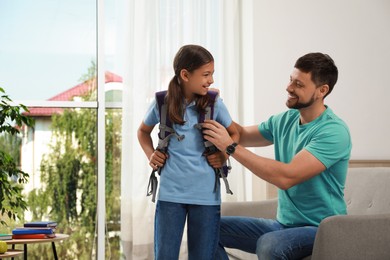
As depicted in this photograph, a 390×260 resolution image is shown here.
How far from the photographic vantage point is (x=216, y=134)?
242 cm

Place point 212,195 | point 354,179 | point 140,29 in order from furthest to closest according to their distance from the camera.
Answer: point 140,29 → point 354,179 → point 212,195

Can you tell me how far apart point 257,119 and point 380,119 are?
0.86 m

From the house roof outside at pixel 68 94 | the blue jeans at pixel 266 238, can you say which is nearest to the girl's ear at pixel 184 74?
the blue jeans at pixel 266 238

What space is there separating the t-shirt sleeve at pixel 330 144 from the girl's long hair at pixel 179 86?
486 millimetres

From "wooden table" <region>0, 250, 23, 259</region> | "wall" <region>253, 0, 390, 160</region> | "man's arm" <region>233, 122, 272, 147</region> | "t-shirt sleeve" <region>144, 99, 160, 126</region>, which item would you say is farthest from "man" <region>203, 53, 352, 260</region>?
"wall" <region>253, 0, 390, 160</region>

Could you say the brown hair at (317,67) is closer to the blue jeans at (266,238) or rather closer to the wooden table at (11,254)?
the blue jeans at (266,238)

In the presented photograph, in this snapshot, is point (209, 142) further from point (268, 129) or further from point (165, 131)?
point (268, 129)

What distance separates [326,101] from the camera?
450cm

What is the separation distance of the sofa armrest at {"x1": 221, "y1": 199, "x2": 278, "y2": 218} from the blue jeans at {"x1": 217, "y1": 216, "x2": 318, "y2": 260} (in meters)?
0.27

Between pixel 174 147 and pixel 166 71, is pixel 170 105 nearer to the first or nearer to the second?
pixel 174 147

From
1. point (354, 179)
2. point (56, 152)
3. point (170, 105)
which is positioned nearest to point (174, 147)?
point (170, 105)

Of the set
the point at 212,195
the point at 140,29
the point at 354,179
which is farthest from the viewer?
the point at 140,29

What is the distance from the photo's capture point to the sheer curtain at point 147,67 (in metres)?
4.38

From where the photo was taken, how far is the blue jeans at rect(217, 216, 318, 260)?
2.48 m
